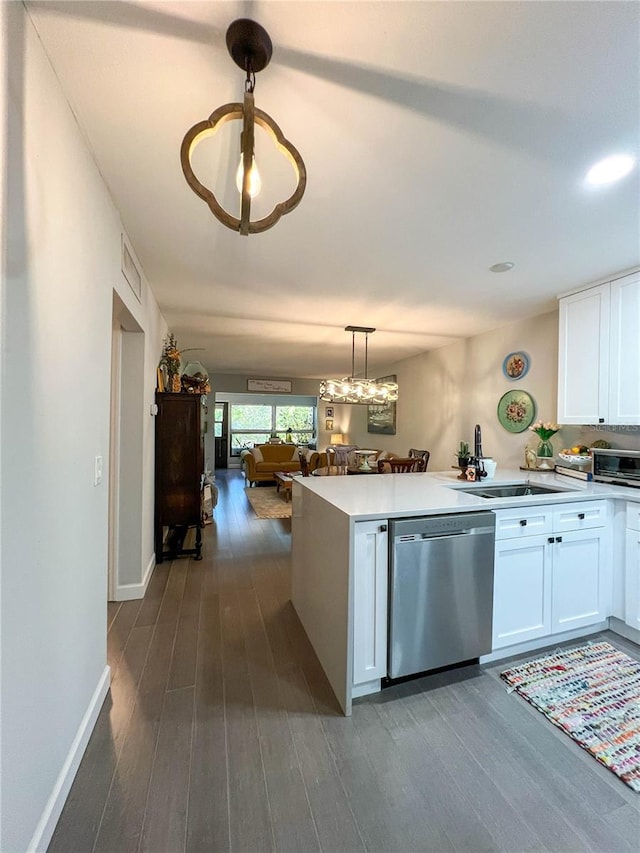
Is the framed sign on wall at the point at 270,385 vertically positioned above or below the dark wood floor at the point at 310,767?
above

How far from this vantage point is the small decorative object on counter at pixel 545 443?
3.20 meters

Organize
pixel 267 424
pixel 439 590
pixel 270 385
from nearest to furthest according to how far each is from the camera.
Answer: pixel 439 590
pixel 270 385
pixel 267 424

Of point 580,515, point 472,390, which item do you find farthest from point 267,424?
point 580,515

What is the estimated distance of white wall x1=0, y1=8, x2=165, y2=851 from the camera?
92cm

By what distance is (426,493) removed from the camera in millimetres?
2193

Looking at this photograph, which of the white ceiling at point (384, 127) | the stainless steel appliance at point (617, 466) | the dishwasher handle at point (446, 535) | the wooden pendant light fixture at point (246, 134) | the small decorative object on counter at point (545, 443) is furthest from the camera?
the small decorative object on counter at point (545, 443)

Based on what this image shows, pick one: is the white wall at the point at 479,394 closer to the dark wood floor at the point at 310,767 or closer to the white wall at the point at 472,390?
the white wall at the point at 472,390

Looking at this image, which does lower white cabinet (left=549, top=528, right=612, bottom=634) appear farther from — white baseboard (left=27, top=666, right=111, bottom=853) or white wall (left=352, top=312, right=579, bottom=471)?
white baseboard (left=27, top=666, right=111, bottom=853)

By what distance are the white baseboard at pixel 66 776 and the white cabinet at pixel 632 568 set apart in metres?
3.07

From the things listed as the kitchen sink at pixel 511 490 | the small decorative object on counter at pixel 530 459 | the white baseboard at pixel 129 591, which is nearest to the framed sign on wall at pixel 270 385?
the white baseboard at pixel 129 591

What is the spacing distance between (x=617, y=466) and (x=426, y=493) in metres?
1.55

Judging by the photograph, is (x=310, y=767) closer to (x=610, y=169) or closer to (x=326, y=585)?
(x=326, y=585)

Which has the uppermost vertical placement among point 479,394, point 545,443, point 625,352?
point 625,352

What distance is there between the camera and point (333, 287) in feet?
9.47
